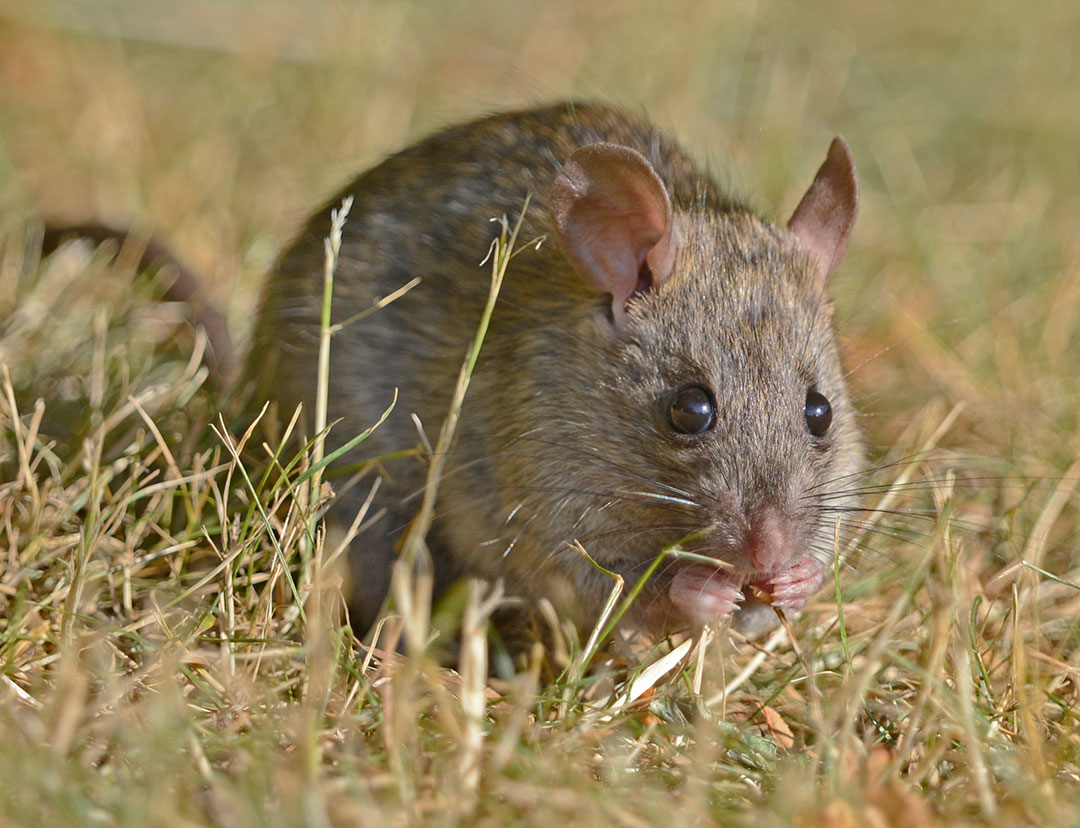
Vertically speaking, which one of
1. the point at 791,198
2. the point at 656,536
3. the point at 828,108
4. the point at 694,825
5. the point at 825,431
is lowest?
the point at 694,825

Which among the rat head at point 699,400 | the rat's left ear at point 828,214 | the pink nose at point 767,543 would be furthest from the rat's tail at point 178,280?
the pink nose at point 767,543

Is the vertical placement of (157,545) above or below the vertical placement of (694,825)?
below

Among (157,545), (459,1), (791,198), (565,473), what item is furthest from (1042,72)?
(157,545)

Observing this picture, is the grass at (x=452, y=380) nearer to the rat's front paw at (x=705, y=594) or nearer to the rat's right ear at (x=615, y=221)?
the rat's front paw at (x=705, y=594)

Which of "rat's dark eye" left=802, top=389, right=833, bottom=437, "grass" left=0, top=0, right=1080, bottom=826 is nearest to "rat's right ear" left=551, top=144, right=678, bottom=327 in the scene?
"rat's dark eye" left=802, top=389, right=833, bottom=437

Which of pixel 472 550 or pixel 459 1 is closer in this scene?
Result: pixel 472 550

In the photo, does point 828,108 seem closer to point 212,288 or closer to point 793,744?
point 212,288

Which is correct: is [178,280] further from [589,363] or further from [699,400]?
[699,400]

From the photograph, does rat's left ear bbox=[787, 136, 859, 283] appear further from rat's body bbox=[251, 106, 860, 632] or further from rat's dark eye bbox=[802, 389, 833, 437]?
rat's dark eye bbox=[802, 389, 833, 437]
